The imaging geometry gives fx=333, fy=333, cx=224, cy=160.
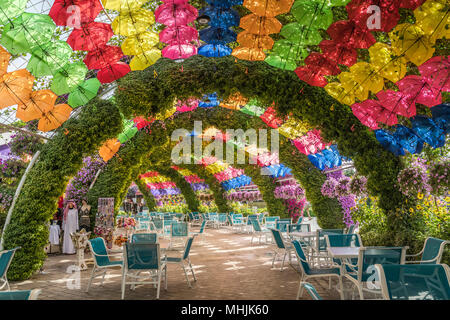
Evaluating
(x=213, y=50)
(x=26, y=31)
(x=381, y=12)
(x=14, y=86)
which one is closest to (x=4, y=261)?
(x=14, y=86)

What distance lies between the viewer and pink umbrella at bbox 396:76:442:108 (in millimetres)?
4782

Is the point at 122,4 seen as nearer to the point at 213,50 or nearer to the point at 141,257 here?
the point at 213,50

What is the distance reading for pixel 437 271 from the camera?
7.97ft

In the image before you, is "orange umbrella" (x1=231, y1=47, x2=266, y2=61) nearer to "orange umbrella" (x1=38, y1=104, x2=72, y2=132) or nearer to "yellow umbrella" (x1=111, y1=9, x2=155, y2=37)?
"yellow umbrella" (x1=111, y1=9, x2=155, y2=37)

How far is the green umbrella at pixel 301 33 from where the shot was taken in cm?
473

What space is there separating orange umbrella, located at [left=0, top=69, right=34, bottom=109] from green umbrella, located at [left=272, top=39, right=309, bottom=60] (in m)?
4.00

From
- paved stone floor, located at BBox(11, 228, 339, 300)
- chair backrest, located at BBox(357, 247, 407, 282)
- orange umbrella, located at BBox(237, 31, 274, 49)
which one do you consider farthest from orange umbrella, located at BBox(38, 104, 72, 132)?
chair backrest, located at BBox(357, 247, 407, 282)

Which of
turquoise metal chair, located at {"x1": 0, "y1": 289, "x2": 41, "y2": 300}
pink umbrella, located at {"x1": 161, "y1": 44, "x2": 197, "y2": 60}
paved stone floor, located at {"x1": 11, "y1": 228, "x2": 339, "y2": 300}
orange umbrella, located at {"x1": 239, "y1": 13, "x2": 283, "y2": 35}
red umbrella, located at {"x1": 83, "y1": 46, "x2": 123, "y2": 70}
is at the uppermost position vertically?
pink umbrella, located at {"x1": 161, "y1": 44, "x2": 197, "y2": 60}

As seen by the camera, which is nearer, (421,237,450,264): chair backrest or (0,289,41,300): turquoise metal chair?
(0,289,41,300): turquoise metal chair

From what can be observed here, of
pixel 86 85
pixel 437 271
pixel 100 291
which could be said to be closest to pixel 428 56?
pixel 437 271

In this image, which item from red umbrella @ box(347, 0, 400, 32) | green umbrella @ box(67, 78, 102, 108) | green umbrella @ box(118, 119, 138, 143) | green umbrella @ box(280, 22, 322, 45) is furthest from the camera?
green umbrella @ box(118, 119, 138, 143)

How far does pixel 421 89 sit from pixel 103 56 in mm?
4842

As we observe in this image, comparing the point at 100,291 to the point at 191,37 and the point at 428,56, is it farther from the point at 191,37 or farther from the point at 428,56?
the point at 428,56

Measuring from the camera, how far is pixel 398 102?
5395 millimetres
